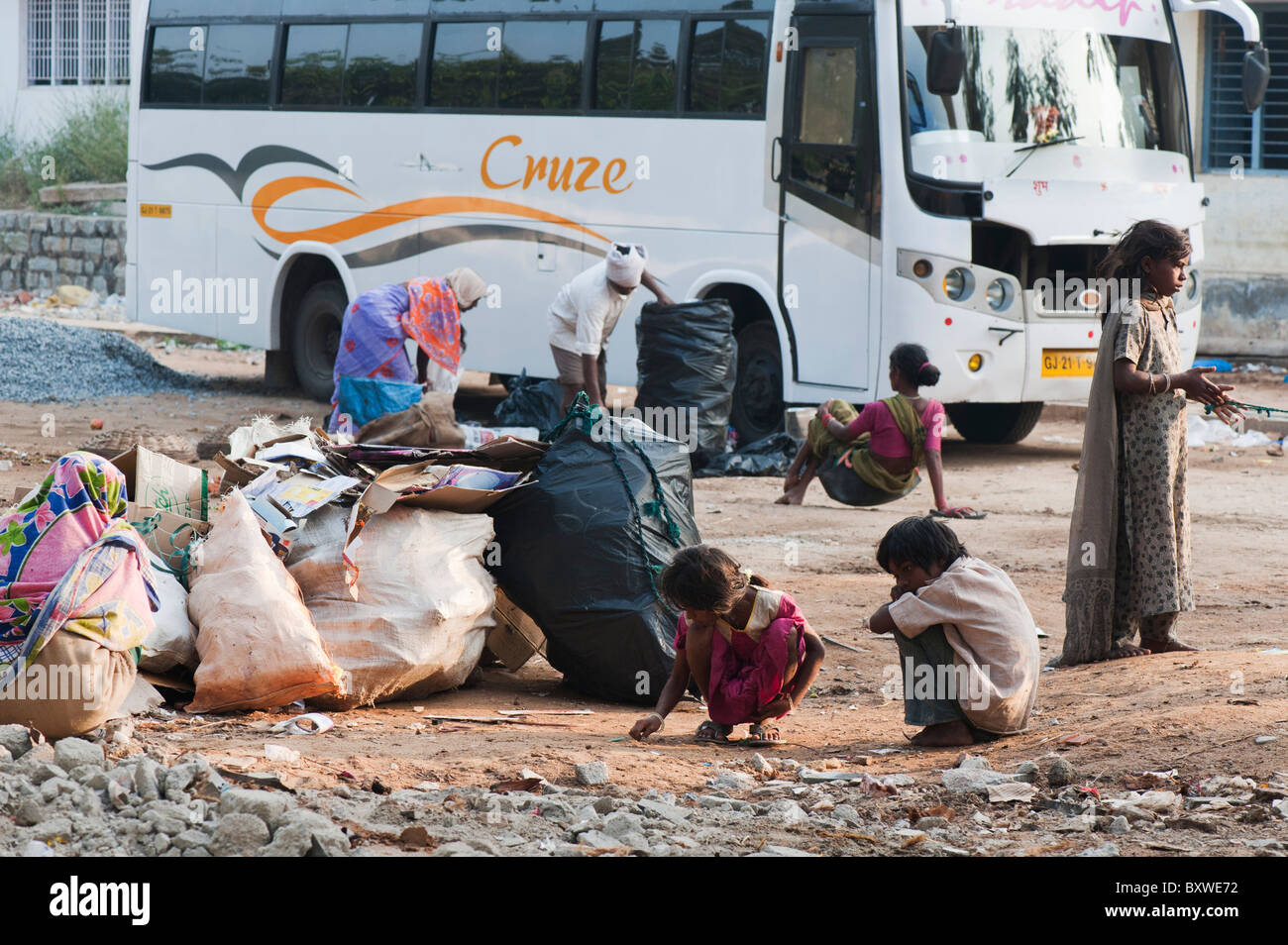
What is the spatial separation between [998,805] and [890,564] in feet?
2.81

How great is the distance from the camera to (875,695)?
17.5ft

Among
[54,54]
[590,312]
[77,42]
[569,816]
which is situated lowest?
[569,816]

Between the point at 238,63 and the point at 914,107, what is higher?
the point at 238,63

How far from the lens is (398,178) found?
39.1 ft

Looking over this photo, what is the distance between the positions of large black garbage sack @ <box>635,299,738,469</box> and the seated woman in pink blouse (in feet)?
5.69

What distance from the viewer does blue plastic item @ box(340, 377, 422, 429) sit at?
7.80 m

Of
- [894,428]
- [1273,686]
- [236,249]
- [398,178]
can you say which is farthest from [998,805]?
[236,249]

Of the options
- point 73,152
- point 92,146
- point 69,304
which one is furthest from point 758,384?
point 73,152

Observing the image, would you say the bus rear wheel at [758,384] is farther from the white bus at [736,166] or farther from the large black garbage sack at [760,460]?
the large black garbage sack at [760,460]

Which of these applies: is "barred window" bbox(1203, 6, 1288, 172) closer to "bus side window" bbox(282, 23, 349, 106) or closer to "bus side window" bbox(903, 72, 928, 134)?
"bus side window" bbox(903, 72, 928, 134)

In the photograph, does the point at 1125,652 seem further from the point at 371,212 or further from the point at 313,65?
the point at 313,65

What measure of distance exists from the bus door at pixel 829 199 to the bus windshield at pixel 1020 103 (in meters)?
0.33

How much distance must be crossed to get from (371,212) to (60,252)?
428 inches
